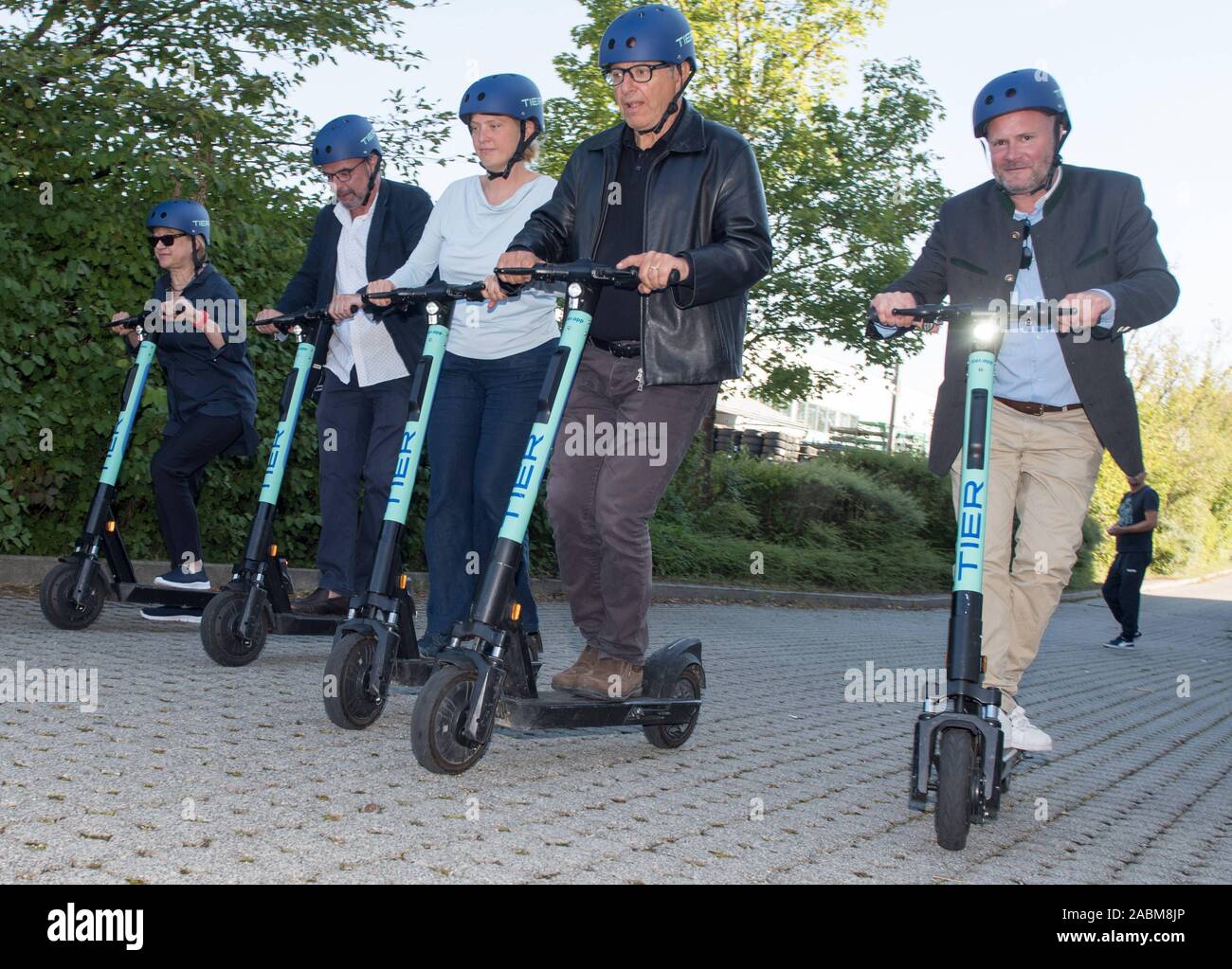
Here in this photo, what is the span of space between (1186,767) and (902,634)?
24.4ft

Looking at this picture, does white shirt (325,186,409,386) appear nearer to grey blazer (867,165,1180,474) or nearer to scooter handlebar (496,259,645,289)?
scooter handlebar (496,259,645,289)

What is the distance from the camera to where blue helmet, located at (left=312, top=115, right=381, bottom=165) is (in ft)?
20.7

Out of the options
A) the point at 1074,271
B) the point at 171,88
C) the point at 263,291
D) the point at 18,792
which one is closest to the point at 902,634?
the point at 263,291

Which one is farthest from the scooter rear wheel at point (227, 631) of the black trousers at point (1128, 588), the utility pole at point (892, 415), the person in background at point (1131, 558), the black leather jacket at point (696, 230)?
the utility pole at point (892, 415)

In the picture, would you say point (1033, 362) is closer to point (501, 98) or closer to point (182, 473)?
point (501, 98)

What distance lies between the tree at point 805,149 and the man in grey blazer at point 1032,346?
15015 mm

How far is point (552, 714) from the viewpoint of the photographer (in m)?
4.32

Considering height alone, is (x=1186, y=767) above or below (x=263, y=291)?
below

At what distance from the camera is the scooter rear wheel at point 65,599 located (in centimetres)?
702

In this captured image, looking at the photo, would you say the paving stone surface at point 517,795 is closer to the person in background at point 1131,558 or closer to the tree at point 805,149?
the person in background at point 1131,558

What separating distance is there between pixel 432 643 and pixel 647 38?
2459 millimetres

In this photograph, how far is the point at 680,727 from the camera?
17.0 feet

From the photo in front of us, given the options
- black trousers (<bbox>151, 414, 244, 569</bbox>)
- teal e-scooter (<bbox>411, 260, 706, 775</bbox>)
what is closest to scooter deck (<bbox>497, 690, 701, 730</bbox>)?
teal e-scooter (<bbox>411, 260, 706, 775</bbox>)
